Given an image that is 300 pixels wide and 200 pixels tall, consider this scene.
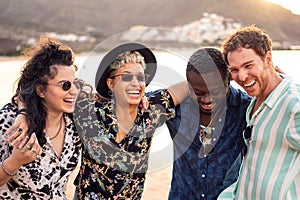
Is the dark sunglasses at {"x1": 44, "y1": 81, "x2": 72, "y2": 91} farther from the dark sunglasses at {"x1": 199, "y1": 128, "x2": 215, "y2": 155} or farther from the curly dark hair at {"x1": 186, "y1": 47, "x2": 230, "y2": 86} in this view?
the dark sunglasses at {"x1": 199, "y1": 128, "x2": 215, "y2": 155}

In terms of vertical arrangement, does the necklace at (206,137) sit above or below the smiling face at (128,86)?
below

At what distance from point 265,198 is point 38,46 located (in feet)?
6.01

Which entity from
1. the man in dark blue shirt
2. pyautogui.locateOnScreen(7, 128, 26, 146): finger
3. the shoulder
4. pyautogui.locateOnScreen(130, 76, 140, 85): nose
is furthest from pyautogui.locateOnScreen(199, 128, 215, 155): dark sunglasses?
pyautogui.locateOnScreen(7, 128, 26, 146): finger

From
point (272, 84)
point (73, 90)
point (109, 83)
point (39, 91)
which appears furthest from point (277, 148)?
point (39, 91)

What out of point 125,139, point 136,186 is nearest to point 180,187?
point 136,186

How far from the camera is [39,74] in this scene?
3291 mm

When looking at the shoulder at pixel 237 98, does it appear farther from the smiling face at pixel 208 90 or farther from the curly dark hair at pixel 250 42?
the curly dark hair at pixel 250 42

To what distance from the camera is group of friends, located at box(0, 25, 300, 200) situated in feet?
9.55

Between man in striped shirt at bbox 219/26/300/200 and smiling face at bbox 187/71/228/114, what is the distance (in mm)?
199

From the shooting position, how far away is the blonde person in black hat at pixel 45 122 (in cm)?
314

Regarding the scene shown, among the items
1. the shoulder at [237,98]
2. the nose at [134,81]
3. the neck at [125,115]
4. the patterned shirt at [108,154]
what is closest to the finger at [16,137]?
the patterned shirt at [108,154]

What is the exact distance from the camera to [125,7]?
107 metres

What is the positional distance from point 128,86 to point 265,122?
0.95m

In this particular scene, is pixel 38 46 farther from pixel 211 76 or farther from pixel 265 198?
pixel 265 198
